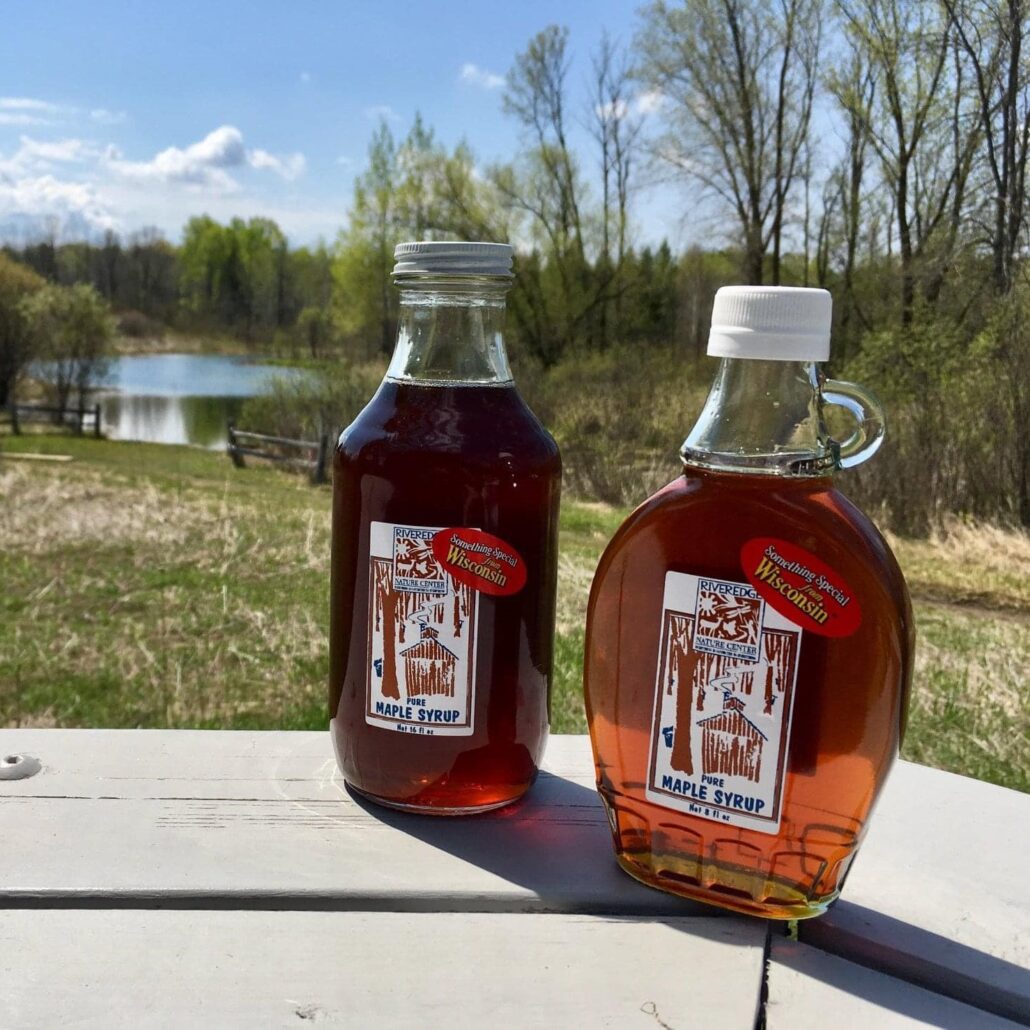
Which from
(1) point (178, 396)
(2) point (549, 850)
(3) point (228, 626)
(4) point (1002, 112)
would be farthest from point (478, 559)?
(1) point (178, 396)

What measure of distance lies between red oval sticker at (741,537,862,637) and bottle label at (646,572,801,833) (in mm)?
11

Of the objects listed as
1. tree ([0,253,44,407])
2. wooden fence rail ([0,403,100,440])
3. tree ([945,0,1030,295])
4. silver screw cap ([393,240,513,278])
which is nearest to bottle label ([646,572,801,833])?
silver screw cap ([393,240,513,278])

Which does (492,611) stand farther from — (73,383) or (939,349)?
(73,383)

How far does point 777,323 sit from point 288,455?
61.8 feet

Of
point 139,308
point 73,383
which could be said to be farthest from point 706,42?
point 139,308

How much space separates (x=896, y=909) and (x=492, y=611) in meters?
0.49

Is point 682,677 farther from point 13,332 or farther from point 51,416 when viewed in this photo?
point 13,332

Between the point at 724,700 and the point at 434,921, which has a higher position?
the point at 724,700

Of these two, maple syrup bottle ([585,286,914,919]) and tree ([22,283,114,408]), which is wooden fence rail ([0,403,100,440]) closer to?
tree ([22,283,114,408])

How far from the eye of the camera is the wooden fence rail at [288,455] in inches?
649

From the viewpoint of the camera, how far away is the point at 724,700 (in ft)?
2.91

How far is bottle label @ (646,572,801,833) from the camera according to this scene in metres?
0.86

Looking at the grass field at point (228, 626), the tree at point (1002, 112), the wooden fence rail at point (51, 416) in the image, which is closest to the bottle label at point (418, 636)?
the grass field at point (228, 626)

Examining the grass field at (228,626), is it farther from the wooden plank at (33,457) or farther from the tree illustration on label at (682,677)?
the wooden plank at (33,457)
